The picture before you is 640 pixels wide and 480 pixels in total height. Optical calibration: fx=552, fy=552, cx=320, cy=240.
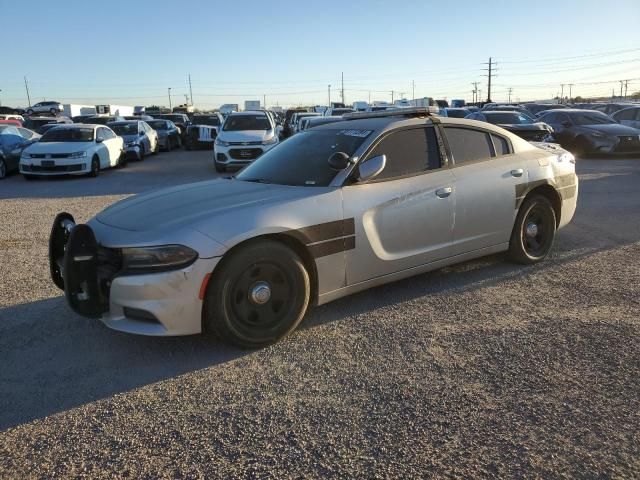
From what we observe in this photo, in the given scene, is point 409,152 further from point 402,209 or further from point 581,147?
point 581,147

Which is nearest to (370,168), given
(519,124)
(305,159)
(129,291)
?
(305,159)

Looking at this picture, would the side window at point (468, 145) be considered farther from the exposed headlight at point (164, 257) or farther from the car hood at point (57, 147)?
the car hood at point (57, 147)

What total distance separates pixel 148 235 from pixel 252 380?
3.75ft

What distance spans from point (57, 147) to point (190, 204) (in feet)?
39.0

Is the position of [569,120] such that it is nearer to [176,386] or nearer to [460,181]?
[460,181]

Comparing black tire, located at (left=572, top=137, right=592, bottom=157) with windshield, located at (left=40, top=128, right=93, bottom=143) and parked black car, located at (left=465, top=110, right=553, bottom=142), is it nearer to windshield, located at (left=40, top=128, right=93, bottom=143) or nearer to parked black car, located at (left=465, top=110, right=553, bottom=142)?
parked black car, located at (left=465, top=110, right=553, bottom=142)

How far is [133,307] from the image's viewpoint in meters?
3.50

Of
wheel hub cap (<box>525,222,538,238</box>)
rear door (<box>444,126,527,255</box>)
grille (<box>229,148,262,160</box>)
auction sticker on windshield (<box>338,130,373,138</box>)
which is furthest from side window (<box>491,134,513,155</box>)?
grille (<box>229,148,262,160</box>)

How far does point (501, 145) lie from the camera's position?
5.34 m

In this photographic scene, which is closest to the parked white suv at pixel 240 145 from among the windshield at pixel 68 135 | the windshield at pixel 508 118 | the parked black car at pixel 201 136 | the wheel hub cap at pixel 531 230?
the windshield at pixel 68 135

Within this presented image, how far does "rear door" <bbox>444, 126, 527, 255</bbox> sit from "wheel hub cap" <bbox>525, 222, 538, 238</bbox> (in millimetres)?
329

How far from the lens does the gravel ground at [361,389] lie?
256cm

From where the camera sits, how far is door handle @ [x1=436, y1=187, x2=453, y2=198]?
15.1 ft

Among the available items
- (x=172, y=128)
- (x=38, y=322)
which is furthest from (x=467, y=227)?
(x=172, y=128)
